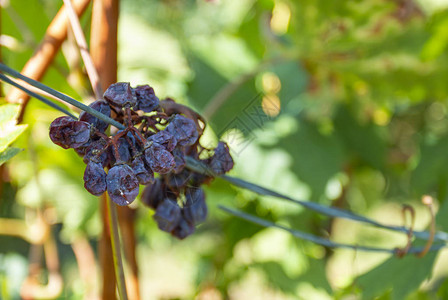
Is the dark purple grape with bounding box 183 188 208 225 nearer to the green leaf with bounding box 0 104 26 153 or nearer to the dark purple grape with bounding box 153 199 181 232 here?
the dark purple grape with bounding box 153 199 181 232

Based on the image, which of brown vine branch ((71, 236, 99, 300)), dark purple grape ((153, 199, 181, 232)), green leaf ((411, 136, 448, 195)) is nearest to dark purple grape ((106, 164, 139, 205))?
dark purple grape ((153, 199, 181, 232))

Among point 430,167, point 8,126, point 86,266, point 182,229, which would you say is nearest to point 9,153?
point 8,126

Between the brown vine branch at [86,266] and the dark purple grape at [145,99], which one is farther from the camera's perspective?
the brown vine branch at [86,266]

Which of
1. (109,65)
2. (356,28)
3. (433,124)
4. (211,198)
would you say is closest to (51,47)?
(109,65)

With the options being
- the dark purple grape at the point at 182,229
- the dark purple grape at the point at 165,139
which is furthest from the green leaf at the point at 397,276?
the dark purple grape at the point at 165,139

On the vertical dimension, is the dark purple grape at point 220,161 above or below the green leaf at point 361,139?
above

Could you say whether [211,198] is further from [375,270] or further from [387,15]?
[387,15]

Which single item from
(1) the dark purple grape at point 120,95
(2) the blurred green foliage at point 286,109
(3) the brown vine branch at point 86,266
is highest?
(1) the dark purple grape at point 120,95

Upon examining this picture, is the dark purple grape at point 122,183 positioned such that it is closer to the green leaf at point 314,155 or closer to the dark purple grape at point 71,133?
the dark purple grape at point 71,133
